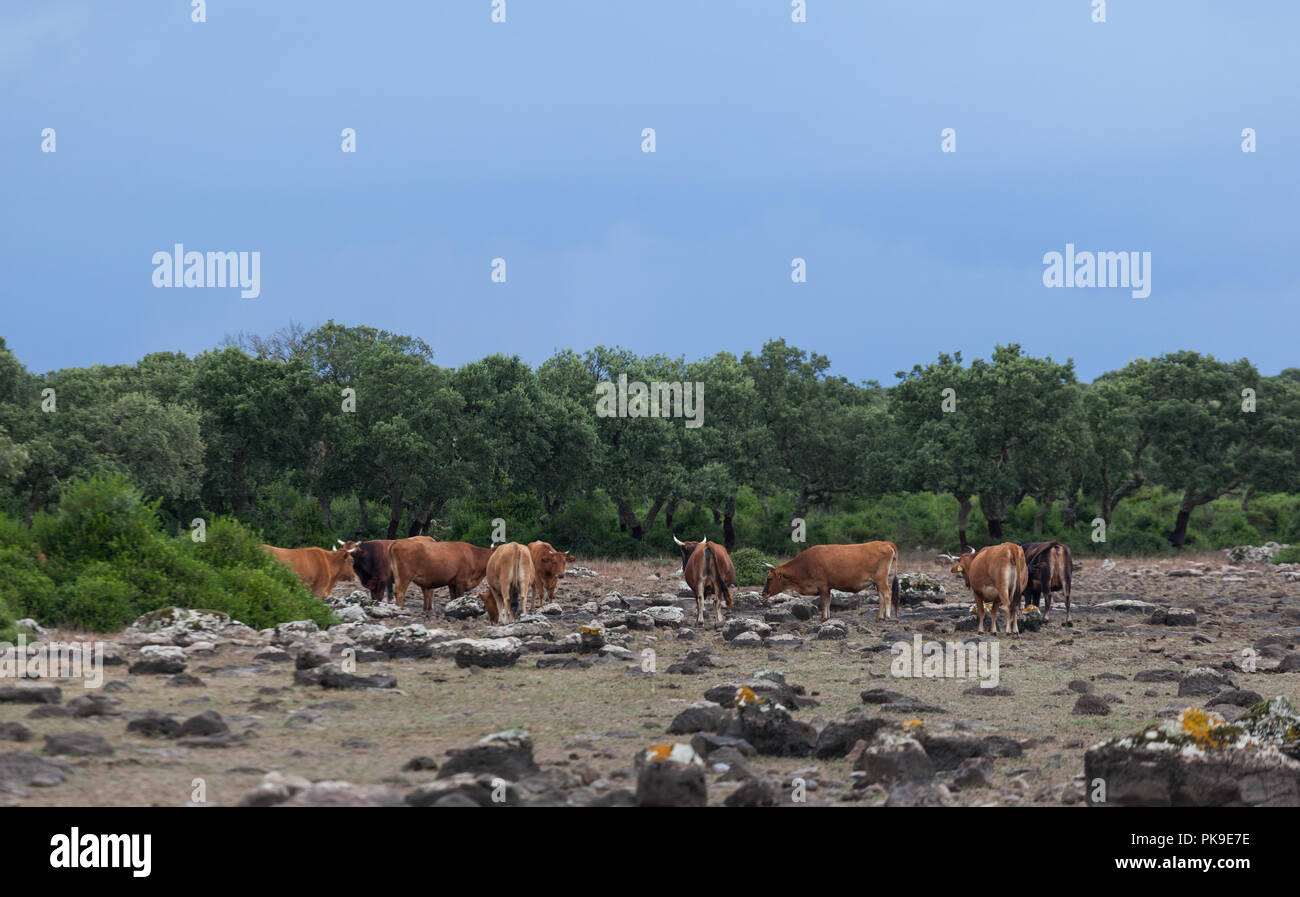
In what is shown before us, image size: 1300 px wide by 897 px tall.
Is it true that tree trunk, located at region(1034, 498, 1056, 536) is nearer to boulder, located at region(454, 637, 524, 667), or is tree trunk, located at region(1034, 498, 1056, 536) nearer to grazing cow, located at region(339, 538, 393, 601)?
grazing cow, located at region(339, 538, 393, 601)

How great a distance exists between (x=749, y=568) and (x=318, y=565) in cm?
1626

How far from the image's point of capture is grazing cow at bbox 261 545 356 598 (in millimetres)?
26359

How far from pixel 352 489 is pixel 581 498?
36.8 feet

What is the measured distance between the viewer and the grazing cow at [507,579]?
24.7 m

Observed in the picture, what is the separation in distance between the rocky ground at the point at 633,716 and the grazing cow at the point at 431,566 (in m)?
3.64

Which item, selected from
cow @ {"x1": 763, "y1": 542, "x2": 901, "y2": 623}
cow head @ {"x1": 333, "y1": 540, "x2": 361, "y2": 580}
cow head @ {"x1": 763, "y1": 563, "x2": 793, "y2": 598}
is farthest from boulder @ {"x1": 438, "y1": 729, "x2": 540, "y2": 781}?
cow head @ {"x1": 333, "y1": 540, "x2": 361, "y2": 580}

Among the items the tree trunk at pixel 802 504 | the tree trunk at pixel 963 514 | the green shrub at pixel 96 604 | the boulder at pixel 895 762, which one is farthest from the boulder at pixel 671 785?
the tree trunk at pixel 802 504

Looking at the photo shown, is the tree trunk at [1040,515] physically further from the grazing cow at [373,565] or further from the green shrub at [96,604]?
the green shrub at [96,604]

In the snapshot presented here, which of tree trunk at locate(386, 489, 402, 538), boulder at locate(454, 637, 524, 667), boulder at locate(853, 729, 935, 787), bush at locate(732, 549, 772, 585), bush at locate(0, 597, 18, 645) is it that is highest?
tree trunk at locate(386, 489, 402, 538)

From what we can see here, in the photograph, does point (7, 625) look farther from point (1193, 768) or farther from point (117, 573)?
point (1193, 768)

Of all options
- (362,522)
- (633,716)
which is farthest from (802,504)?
(633,716)

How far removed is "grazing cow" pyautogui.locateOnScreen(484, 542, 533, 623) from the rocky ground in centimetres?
85

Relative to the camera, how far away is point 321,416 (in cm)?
5059
